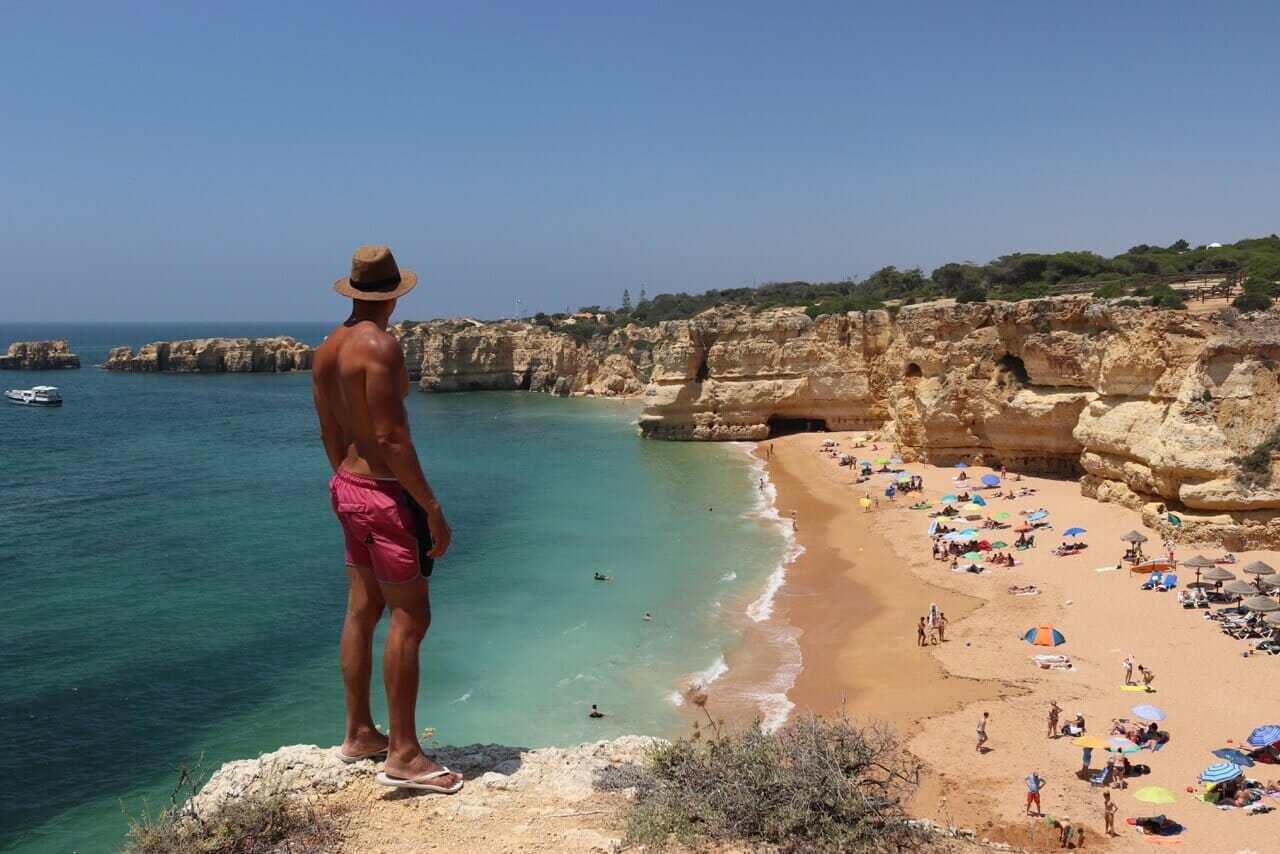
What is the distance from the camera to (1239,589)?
18.4 m

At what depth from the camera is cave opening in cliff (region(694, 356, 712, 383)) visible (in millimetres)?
50375

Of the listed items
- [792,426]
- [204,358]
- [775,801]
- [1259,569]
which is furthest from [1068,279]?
[204,358]

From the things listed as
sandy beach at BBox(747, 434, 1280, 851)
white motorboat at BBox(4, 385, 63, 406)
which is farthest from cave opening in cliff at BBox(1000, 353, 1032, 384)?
white motorboat at BBox(4, 385, 63, 406)

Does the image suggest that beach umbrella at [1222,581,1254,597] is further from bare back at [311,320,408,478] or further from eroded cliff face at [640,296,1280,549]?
bare back at [311,320,408,478]

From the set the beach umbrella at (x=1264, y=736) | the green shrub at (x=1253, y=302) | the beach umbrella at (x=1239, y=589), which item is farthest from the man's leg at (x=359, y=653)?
the green shrub at (x=1253, y=302)

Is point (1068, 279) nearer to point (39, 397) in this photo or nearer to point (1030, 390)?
point (1030, 390)

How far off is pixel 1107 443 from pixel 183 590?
26.7 m

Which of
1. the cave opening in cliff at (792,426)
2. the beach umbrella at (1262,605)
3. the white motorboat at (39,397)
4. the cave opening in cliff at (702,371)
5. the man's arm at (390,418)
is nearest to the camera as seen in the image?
the man's arm at (390,418)

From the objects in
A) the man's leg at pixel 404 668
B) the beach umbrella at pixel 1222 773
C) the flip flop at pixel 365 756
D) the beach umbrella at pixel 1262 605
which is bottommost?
the beach umbrella at pixel 1222 773

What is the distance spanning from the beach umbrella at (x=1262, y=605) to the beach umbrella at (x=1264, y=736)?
17.8 feet

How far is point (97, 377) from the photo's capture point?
322ft

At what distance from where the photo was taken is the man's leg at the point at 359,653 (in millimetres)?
6023

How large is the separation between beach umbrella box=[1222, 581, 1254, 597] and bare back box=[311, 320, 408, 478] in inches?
748

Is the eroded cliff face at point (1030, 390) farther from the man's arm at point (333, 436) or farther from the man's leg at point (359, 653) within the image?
the man's arm at point (333, 436)
